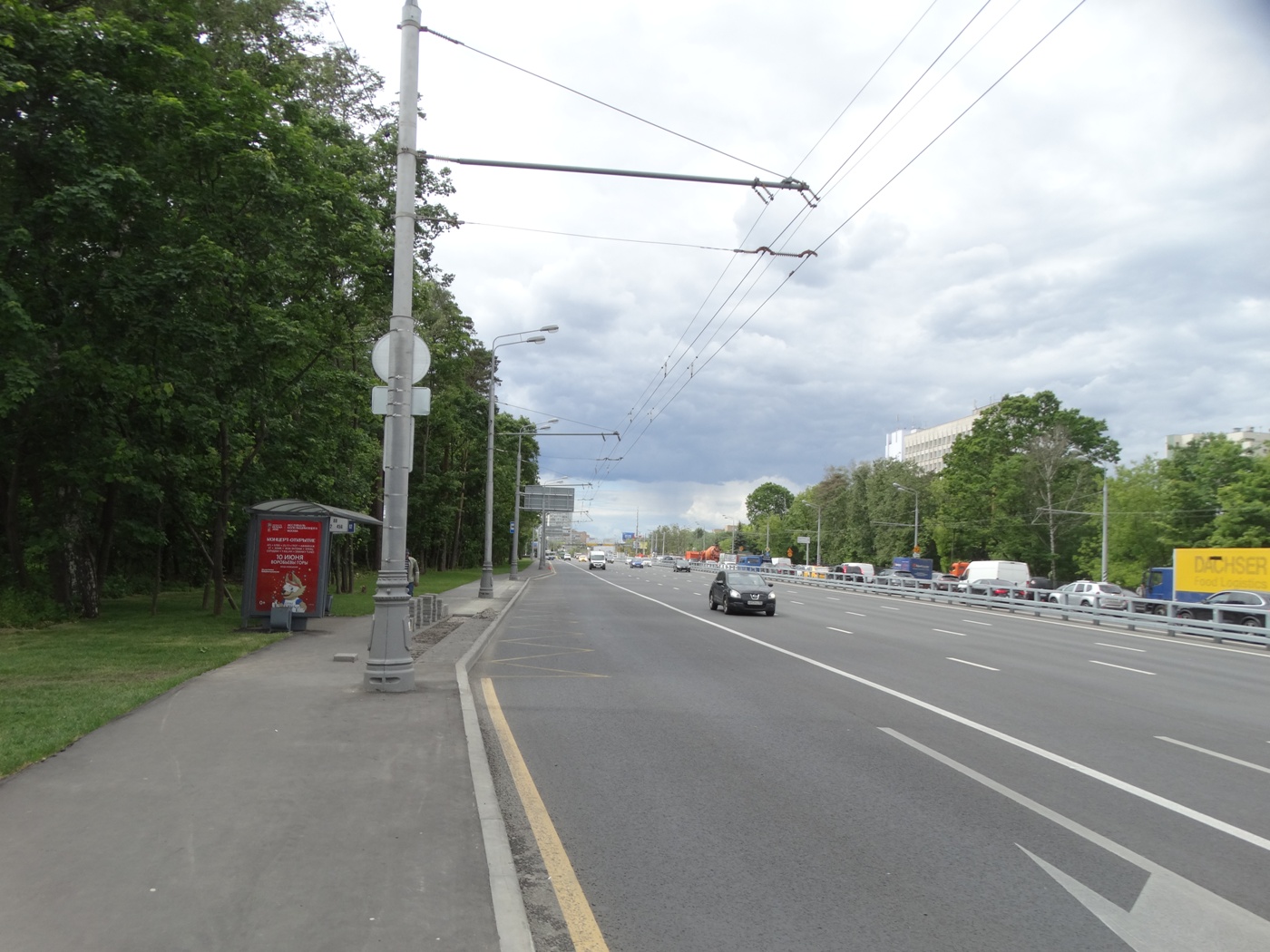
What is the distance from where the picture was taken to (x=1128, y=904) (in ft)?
15.2

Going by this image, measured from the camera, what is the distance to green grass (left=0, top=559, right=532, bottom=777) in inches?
301

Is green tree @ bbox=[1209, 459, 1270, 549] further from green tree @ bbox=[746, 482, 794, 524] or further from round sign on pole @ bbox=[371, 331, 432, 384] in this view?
green tree @ bbox=[746, 482, 794, 524]

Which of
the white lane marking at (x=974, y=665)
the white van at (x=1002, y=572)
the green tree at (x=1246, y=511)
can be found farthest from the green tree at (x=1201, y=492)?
the white lane marking at (x=974, y=665)

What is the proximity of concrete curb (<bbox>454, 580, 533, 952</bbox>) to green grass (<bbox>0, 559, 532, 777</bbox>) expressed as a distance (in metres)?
3.26

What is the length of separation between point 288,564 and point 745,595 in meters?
14.3

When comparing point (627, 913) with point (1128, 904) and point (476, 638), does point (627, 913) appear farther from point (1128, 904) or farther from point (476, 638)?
point (476, 638)

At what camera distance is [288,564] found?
17.5 meters

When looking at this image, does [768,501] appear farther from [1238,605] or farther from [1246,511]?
[1238,605]

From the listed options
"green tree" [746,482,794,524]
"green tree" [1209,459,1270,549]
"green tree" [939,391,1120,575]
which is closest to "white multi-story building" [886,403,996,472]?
"green tree" [746,482,794,524]

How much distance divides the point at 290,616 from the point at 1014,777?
13630 mm

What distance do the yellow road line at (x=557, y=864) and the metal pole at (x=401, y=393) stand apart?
2888mm

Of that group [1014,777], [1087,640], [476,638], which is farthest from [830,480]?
[1014,777]

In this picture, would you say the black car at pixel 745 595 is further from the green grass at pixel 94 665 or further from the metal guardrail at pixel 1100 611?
the metal guardrail at pixel 1100 611

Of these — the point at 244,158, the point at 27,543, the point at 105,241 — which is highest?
the point at 244,158
